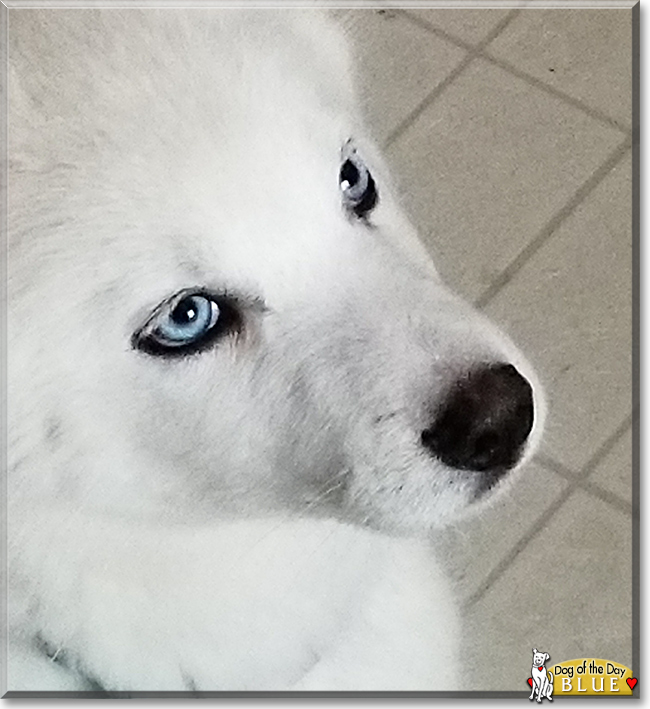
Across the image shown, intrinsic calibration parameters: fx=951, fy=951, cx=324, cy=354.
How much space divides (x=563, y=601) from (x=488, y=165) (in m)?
0.60

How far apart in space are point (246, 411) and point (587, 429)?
0.55m

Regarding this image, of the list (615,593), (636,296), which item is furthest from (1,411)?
(636,296)

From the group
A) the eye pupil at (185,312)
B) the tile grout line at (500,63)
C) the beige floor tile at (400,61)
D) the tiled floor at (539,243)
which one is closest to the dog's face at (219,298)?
the eye pupil at (185,312)

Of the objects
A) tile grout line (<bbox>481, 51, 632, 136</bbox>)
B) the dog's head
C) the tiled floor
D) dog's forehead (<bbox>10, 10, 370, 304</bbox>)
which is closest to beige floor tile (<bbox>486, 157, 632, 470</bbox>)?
the tiled floor

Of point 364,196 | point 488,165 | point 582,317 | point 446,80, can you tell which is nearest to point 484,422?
point 364,196

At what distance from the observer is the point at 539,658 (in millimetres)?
1041

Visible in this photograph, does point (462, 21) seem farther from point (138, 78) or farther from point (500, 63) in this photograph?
point (138, 78)

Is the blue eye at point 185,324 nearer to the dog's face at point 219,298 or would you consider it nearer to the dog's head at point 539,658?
the dog's face at point 219,298

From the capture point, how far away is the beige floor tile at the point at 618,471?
3.75ft

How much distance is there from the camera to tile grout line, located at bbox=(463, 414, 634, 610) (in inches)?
43.0

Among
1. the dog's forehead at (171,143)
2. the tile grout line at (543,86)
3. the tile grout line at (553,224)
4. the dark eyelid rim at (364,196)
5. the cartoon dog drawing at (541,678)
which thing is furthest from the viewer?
the tile grout line at (543,86)

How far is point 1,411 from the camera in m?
0.73

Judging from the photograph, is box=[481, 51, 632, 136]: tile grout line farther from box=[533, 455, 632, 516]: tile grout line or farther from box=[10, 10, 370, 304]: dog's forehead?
box=[10, 10, 370, 304]: dog's forehead

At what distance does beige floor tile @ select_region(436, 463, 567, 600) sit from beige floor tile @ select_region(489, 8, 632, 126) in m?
0.55
